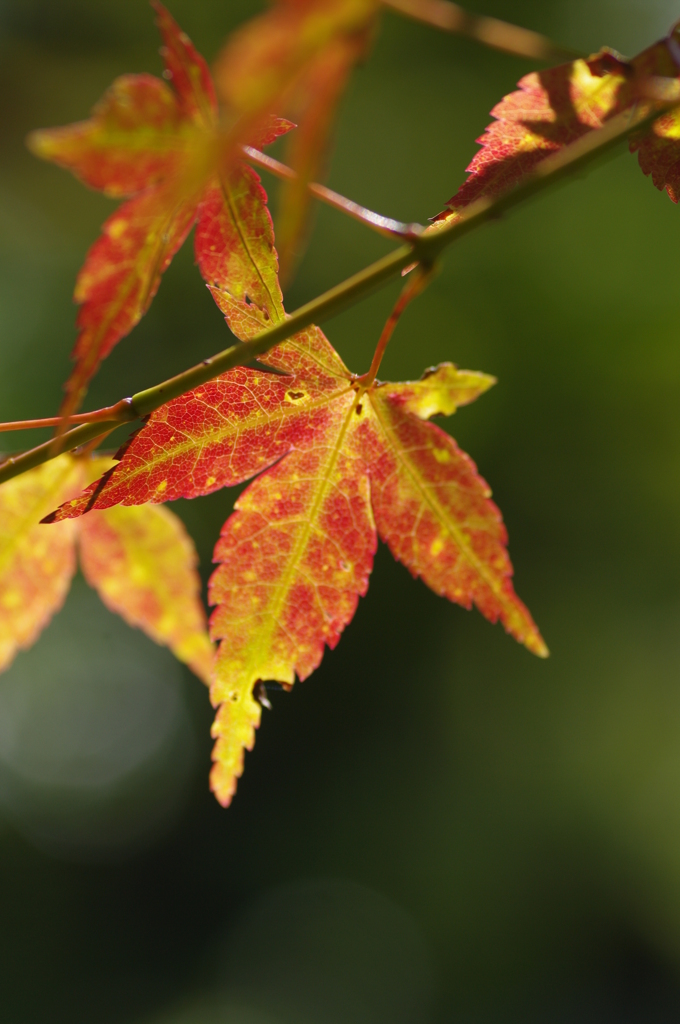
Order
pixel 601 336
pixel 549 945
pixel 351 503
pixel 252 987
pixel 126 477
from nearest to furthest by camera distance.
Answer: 1. pixel 126 477
2. pixel 351 503
3. pixel 601 336
4. pixel 549 945
5. pixel 252 987

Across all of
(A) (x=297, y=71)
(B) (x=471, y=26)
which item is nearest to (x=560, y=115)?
(B) (x=471, y=26)

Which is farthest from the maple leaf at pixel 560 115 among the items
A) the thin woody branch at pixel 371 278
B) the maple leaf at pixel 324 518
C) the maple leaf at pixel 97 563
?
the maple leaf at pixel 97 563

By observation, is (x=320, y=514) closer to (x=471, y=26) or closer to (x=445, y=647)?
(x=471, y=26)

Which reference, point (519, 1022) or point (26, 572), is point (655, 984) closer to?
point (519, 1022)

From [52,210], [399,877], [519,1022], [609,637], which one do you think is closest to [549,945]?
[519,1022]

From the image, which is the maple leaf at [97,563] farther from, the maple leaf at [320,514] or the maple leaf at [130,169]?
the maple leaf at [130,169]

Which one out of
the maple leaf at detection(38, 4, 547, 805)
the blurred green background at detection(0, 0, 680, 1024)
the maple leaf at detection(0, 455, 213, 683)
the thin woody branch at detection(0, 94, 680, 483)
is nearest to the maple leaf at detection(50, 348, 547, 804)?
the maple leaf at detection(38, 4, 547, 805)

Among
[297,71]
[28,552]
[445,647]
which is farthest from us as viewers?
[445,647]
